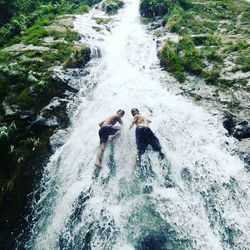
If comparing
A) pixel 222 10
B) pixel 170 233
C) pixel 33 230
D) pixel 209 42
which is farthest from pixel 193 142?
pixel 222 10

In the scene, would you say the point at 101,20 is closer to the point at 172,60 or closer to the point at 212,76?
the point at 172,60

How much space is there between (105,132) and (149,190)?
2.86m

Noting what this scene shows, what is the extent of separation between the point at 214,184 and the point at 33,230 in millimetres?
5973

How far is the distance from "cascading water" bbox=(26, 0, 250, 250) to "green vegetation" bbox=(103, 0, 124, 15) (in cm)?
1811

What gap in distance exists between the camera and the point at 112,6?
106 ft

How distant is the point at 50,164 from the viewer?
13102mm

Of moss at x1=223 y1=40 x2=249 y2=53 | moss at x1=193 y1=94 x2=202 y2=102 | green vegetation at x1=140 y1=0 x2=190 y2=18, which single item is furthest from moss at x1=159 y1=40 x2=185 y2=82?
green vegetation at x1=140 y1=0 x2=190 y2=18

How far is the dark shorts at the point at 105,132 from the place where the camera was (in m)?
13.0

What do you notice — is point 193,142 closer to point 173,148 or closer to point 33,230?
point 173,148

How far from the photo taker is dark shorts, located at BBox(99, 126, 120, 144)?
42.8ft

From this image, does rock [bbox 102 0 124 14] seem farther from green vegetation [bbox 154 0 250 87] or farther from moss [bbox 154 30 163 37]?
moss [bbox 154 30 163 37]

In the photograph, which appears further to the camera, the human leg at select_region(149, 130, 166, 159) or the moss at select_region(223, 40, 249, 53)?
the moss at select_region(223, 40, 249, 53)

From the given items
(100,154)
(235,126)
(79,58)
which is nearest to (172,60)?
(79,58)

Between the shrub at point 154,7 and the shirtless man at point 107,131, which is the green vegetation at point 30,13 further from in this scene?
the shirtless man at point 107,131
